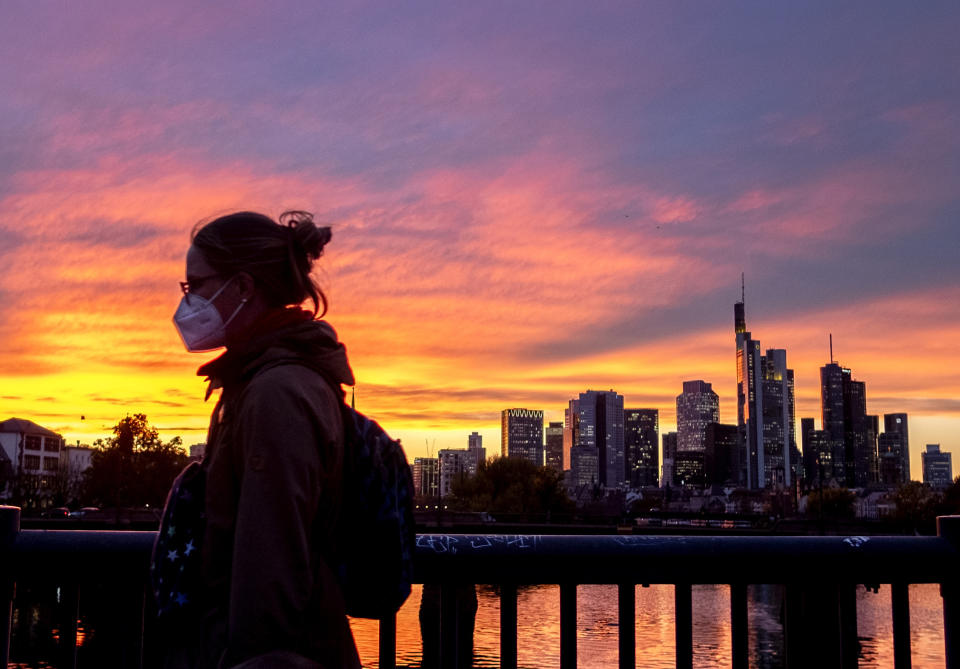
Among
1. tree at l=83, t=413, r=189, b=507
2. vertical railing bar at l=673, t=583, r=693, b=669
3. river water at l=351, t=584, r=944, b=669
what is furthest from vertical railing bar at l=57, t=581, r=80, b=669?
tree at l=83, t=413, r=189, b=507

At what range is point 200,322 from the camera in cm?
250

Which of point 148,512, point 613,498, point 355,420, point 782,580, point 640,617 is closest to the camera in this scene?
point 355,420

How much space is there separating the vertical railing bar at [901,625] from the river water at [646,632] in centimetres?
2962

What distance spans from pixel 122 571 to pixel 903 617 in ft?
8.94

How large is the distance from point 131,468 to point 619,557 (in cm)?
12192

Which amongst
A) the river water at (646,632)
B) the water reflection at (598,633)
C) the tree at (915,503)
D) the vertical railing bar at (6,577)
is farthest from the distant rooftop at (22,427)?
the vertical railing bar at (6,577)

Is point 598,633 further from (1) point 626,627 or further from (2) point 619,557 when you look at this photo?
(2) point 619,557

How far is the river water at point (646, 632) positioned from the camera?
144 ft

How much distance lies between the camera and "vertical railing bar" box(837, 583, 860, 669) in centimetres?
342

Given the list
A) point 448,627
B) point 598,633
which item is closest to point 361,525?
point 448,627

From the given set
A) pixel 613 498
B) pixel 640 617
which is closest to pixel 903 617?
pixel 640 617

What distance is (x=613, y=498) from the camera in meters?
173

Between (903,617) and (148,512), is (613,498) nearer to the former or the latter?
(148,512)

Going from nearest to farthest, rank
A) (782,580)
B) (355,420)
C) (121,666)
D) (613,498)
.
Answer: (355,420) → (121,666) → (782,580) → (613,498)
